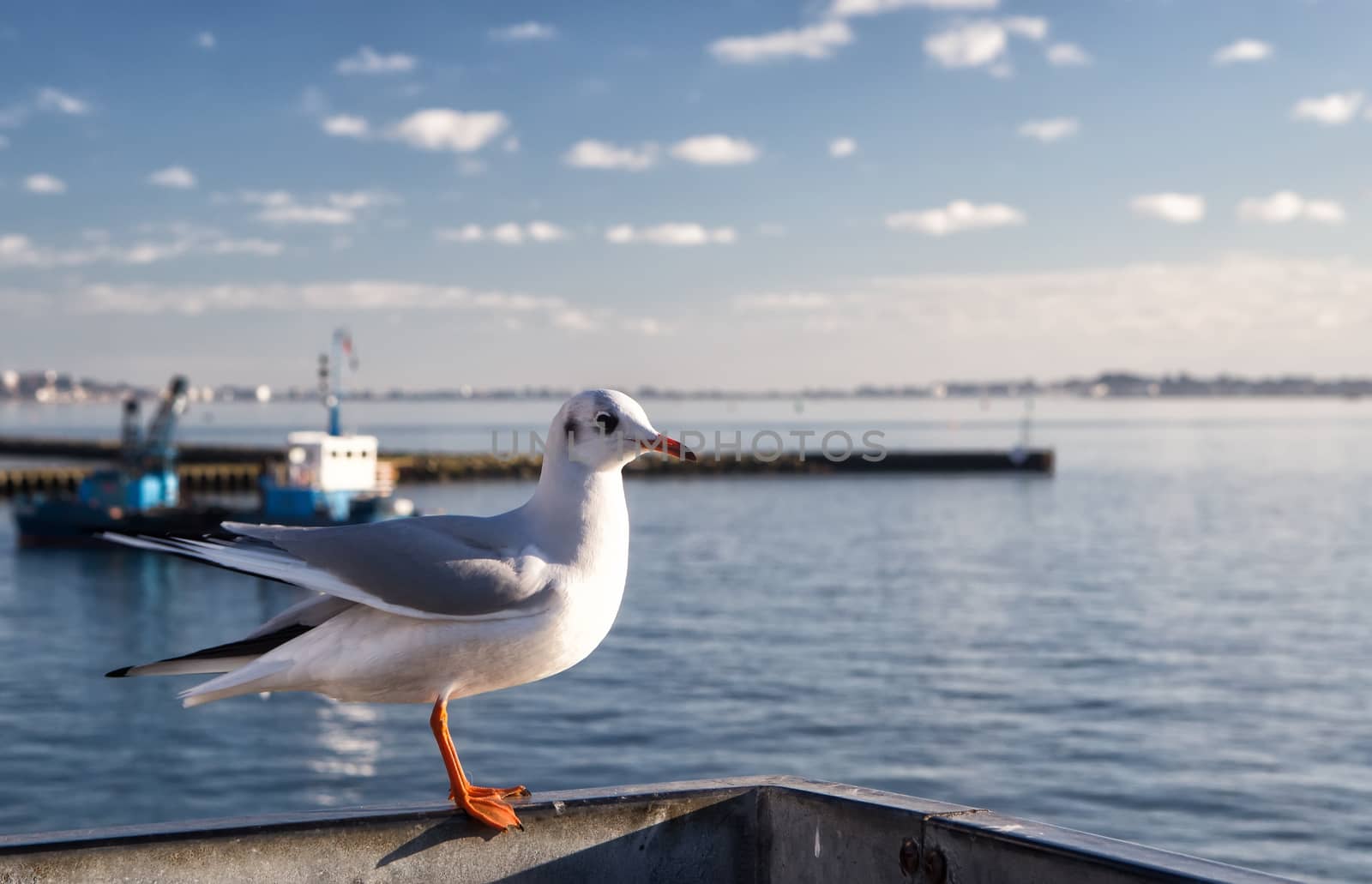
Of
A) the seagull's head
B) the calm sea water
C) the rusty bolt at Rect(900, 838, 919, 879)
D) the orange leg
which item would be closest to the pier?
the calm sea water

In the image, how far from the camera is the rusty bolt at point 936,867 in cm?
375

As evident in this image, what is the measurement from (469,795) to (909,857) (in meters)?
1.31

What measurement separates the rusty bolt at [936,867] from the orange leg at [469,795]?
120 centimetres

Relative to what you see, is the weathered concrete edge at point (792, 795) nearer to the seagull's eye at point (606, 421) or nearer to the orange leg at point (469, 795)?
the orange leg at point (469, 795)

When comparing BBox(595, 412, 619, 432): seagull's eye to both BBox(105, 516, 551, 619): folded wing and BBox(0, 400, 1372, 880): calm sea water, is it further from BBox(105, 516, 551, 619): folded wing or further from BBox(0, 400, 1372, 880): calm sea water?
BBox(0, 400, 1372, 880): calm sea water

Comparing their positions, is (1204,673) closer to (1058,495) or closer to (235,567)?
(235,567)

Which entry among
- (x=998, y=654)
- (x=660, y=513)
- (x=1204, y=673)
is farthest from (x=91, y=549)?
(x=1204, y=673)

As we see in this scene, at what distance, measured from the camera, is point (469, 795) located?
3.84 m

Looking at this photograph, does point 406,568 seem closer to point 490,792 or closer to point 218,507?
point 490,792

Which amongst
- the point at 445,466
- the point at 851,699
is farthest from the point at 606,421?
the point at 445,466

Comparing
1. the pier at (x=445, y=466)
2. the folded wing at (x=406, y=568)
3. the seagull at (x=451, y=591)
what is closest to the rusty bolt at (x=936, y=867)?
the seagull at (x=451, y=591)

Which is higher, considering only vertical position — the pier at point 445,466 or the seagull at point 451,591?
the seagull at point 451,591

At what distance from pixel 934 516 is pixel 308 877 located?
78.1 m

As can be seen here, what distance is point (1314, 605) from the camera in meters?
48.1
